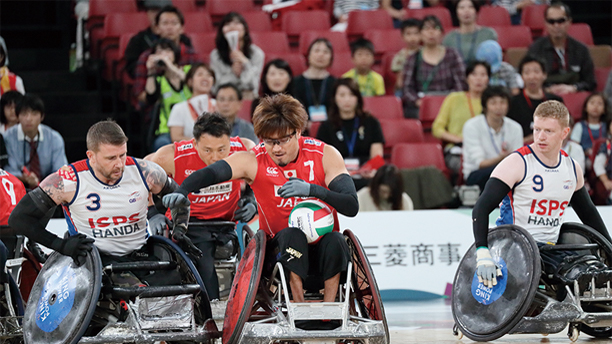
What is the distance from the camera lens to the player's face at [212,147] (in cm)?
605

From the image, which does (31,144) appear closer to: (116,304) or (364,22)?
(116,304)

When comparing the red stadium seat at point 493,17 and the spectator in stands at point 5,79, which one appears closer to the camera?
the spectator in stands at point 5,79

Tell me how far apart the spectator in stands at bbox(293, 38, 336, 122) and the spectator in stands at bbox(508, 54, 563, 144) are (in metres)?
2.15

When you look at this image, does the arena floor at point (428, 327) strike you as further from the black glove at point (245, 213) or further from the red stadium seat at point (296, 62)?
the red stadium seat at point (296, 62)

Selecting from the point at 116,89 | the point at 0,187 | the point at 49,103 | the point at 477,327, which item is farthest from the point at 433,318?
the point at 49,103

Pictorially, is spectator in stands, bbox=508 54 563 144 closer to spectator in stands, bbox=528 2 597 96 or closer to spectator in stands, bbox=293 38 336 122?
spectator in stands, bbox=528 2 597 96

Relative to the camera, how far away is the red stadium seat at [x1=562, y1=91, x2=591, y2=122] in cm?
999

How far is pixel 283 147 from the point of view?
4.57 meters

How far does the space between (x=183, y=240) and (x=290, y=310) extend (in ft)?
3.91

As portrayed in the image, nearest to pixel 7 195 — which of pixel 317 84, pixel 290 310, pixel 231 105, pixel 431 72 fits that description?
pixel 290 310

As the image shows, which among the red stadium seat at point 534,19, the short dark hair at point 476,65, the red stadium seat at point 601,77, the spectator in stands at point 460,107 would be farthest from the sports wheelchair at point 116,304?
the red stadium seat at point 534,19

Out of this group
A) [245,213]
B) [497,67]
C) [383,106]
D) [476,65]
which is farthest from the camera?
[497,67]

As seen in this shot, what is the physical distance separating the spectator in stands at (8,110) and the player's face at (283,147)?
453 cm

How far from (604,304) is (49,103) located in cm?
727
